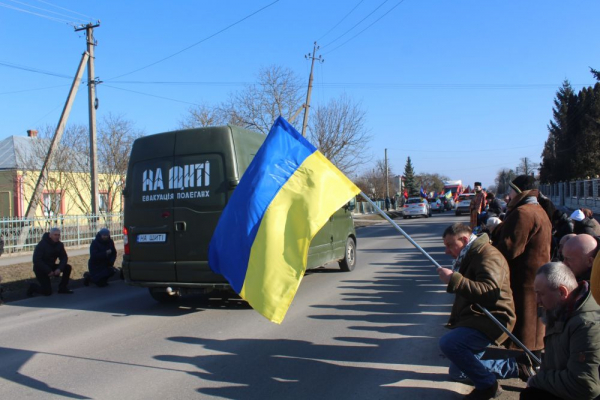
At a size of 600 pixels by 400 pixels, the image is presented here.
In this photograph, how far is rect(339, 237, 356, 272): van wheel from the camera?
11405mm

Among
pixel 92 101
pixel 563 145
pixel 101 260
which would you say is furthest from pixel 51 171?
pixel 563 145

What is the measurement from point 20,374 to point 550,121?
61.7 meters

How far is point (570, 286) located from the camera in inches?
118

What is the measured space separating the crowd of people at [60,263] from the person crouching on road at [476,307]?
8244mm

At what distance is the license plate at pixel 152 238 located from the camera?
25.5ft

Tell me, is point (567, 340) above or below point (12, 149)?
below

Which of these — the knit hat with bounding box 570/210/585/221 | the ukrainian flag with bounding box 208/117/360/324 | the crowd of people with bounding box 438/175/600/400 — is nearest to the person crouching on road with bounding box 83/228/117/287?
the ukrainian flag with bounding box 208/117/360/324

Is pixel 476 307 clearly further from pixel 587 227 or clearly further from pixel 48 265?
pixel 48 265

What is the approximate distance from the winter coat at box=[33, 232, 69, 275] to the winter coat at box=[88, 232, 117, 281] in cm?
74

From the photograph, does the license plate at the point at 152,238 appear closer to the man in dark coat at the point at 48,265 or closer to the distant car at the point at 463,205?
the man in dark coat at the point at 48,265

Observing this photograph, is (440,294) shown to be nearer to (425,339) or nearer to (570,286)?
(425,339)

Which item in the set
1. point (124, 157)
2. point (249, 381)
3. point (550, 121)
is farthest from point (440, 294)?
point (550, 121)

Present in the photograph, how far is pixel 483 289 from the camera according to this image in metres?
3.70

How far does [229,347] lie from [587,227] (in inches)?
190
